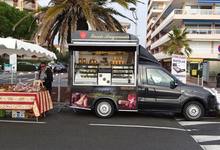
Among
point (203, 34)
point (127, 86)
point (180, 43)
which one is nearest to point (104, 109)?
point (127, 86)

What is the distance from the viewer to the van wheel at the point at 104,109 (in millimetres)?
15852

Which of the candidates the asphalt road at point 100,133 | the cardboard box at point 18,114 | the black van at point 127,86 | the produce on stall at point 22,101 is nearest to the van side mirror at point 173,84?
the black van at point 127,86

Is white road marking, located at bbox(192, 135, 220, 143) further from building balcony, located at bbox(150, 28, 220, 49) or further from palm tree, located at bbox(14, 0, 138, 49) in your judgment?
building balcony, located at bbox(150, 28, 220, 49)

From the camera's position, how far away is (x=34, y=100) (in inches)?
587

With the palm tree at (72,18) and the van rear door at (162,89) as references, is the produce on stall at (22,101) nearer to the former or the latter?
the van rear door at (162,89)

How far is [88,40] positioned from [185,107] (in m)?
3.94

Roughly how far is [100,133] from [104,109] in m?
3.46

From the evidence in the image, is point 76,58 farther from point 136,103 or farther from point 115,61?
point 136,103

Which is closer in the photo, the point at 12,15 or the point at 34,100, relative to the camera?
the point at 34,100

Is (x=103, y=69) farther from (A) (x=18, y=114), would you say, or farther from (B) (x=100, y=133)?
(B) (x=100, y=133)

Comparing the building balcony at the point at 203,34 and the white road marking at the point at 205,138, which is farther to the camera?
the building balcony at the point at 203,34

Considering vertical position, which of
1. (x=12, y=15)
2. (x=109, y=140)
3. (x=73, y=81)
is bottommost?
(x=109, y=140)

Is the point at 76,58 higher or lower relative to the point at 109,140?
higher

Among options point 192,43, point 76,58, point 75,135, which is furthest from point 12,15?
point 75,135
